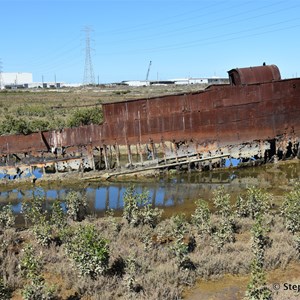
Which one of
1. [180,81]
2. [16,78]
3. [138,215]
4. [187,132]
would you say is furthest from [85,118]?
[16,78]

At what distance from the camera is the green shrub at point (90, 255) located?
313 inches

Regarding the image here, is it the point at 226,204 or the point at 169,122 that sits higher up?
the point at 169,122

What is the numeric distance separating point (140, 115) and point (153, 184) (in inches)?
149

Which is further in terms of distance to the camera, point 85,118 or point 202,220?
point 85,118

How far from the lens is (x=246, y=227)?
11.0m

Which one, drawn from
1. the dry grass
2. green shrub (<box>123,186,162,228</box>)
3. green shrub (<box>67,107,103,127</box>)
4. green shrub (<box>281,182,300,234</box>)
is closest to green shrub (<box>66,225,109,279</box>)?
the dry grass

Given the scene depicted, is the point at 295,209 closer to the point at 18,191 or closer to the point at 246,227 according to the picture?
the point at 246,227

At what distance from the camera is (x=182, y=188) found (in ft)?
55.9

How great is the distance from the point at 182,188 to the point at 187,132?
12.6 ft

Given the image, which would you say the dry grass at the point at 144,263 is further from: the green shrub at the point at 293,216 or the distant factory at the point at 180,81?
the distant factory at the point at 180,81

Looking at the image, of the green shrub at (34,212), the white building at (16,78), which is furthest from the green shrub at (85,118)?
the white building at (16,78)

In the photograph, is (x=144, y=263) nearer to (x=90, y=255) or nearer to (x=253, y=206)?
(x=90, y=255)

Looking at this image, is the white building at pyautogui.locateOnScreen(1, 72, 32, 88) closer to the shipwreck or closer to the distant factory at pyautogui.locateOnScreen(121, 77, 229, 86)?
the distant factory at pyautogui.locateOnScreen(121, 77, 229, 86)

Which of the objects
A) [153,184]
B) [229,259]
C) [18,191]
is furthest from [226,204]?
[18,191]
